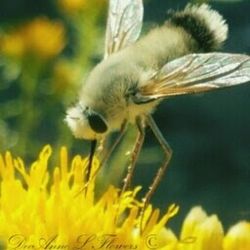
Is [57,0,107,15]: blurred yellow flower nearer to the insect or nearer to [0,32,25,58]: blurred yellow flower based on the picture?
[0,32,25,58]: blurred yellow flower

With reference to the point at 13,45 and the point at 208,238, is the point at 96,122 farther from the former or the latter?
the point at 13,45

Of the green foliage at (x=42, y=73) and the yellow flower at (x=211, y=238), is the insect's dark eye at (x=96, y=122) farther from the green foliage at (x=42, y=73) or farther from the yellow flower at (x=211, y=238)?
the green foliage at (x=42, y=73)

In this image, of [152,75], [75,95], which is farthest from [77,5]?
[152,75]

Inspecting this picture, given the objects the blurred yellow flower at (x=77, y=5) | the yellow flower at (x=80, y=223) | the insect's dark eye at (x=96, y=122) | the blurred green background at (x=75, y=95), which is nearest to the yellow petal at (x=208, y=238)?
the yellow flower at (x=80, y=223)

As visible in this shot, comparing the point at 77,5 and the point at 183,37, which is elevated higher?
the point at 77,5

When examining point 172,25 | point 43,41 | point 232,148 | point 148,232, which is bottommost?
point 148,232

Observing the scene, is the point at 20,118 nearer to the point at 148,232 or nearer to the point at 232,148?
the point at 232,148

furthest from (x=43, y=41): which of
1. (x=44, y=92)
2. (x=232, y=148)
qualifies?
(x=232, y=148)

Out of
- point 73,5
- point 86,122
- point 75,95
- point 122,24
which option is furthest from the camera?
point 73,5
